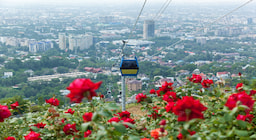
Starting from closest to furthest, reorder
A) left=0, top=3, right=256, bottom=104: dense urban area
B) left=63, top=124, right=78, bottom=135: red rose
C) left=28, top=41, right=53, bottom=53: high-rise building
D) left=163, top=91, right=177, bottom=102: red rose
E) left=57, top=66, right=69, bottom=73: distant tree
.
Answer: left=63, top=124, right=78, bottom=135: red rose → left=163, top=91, right=177, bottom=102: red rose → left=0, top=3, right=256, bottom=104: dense urban area → left=57, top=66, right=69, bottom=73: distant tree → left=28, top=41, right=53, bottom=53: high-rise building

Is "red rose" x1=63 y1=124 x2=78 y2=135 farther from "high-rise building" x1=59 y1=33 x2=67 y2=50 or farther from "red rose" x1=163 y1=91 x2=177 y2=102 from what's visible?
"high-rise building" x1=59 y1=33 x2=67 y2=50

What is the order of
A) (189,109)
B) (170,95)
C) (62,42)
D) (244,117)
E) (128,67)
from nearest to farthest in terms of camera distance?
(189,109)
(244,117)
(170,95)
(128,67)
(62,42)

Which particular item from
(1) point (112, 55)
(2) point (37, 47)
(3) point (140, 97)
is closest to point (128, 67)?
(3) point (140, 97)

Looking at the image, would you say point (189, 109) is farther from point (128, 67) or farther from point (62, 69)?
point (62, 69)

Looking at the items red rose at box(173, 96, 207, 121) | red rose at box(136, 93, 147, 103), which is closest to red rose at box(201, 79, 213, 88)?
red rose at box(136, 93, 147, 103)

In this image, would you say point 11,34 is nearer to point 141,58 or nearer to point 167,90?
point 141,58

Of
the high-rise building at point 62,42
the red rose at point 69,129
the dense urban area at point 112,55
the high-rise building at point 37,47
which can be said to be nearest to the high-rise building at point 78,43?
the dense urban area at point 112,55
